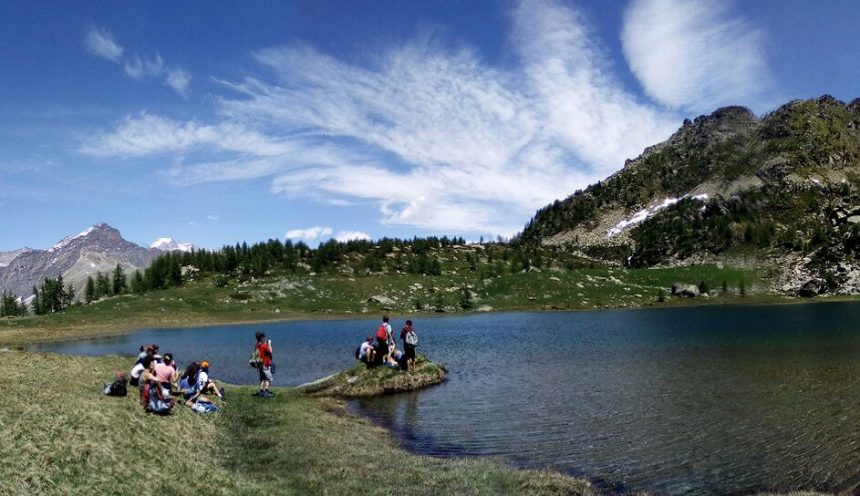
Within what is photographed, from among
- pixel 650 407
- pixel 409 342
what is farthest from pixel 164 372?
pixel 650 407

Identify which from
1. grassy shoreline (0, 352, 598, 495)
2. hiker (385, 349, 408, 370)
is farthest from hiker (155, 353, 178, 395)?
hiker (385, 349, 408, 370)

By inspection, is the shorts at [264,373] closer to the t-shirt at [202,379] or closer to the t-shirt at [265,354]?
the t-shirt at [265,354]

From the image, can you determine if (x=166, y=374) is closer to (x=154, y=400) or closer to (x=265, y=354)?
(x=154, y=400)

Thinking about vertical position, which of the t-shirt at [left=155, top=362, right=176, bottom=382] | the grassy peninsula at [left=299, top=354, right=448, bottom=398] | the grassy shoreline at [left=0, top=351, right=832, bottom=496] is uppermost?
the t-shirt at [left=155, top=362, right=176, bottom=382]

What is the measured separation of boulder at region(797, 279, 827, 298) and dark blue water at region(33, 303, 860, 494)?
346 ft

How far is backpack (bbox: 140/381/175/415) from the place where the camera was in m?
22.6

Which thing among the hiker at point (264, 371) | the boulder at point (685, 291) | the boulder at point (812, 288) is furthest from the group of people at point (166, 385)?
the boulder at point (812, 288)

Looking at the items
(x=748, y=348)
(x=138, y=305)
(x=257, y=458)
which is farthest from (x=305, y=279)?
(x=257, y=458)

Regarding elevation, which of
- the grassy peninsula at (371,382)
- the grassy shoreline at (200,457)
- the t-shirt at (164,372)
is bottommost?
the grassy peninsula at (371,382)

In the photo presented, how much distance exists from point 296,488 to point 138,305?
135 meters

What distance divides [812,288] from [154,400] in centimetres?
17244

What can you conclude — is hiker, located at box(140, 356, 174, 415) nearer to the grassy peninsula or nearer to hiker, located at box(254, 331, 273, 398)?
hiker, located at box(254, 331, 273, 398)

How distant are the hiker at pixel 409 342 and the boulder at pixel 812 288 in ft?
502

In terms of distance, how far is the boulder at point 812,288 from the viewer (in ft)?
489
